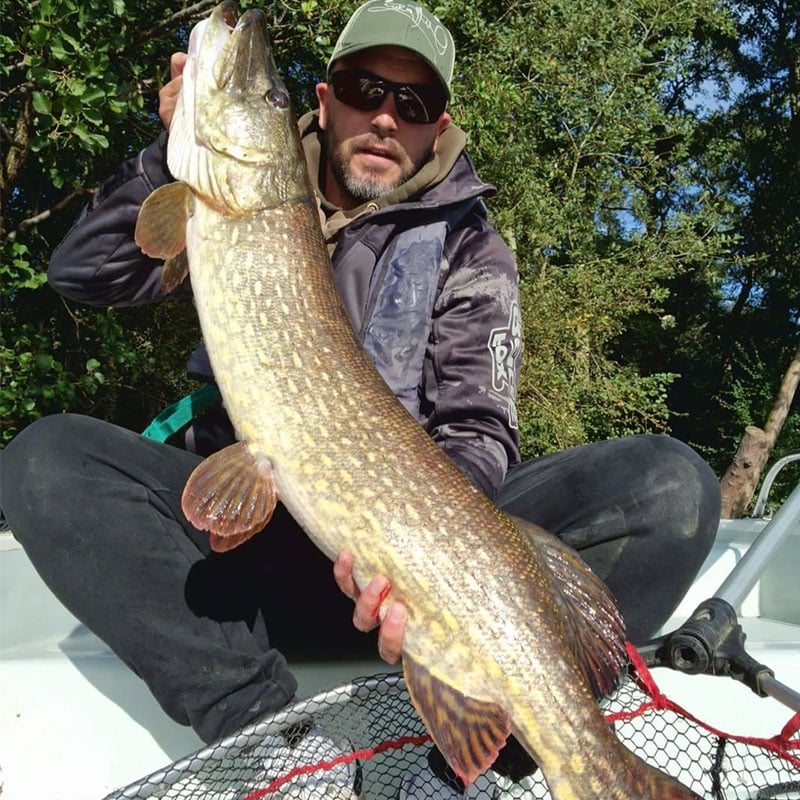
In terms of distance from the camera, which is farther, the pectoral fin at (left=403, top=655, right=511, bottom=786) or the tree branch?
the tree branch

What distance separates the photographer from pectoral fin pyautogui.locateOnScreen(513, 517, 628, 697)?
5.81 ft

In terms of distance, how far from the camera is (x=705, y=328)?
729 inches

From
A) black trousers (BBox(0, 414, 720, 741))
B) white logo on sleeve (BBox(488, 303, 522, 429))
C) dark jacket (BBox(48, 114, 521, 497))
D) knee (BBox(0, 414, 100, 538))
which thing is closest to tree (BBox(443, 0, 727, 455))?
dark jacket (BBox(48, 114, 521, 497))

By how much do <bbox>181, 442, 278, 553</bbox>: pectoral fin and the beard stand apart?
115 centimetres

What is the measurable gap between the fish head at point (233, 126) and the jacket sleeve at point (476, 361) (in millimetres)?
592

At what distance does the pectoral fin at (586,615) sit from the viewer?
1.77 m

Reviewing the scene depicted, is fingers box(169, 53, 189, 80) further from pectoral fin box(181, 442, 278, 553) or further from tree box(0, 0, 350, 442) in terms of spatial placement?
tree box(0, 0, 350, 442)

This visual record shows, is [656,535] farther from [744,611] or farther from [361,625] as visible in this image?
[744,611]

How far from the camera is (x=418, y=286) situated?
8.14 ft

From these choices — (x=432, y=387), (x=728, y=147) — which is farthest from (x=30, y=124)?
(x=728, y=147)

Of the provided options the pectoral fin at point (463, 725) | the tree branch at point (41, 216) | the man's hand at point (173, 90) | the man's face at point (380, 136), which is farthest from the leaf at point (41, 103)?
the pectoral fin at point (463, 725)

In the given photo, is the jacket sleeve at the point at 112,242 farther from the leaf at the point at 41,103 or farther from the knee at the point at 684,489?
the leaf at the point at 41,103

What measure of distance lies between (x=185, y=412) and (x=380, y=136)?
1.04m

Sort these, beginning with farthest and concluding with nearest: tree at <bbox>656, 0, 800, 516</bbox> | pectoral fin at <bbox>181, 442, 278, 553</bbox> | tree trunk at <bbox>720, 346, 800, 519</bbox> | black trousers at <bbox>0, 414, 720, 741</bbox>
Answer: tree at <bbox>656, 0, 800, 516</bbox> → tree trunk at <bbox>720, 346, 800, 519</bbox> → black trousers at <bbox>0, 414, 720, 741</bbox> → pectoral fin at <bbox>181, 442, 278, 553</bbox>
